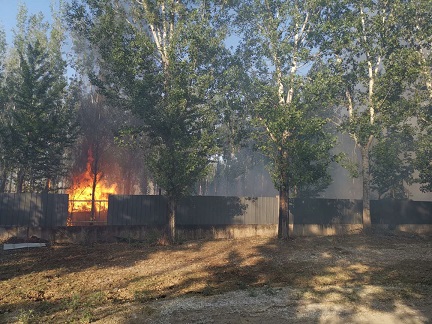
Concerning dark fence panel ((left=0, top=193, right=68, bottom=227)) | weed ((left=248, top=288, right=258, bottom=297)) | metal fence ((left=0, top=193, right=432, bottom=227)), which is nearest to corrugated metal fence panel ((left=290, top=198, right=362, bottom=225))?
metal fence ((left=0, top=193, right=432, bottom=227))

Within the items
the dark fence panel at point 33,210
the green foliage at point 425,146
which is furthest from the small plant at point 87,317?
the green foliage at point 425,146

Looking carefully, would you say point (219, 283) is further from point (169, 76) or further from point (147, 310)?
point (169, 76)

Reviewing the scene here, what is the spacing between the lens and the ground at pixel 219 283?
8258mm

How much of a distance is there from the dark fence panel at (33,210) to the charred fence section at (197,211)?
2.96 metres

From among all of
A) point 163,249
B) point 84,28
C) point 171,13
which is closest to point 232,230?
point 163,249

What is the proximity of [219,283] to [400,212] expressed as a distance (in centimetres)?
2159

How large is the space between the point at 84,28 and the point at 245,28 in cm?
1061

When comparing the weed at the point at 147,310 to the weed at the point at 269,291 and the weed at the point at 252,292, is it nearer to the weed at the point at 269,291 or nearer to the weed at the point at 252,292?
the weed at the point at 252,292

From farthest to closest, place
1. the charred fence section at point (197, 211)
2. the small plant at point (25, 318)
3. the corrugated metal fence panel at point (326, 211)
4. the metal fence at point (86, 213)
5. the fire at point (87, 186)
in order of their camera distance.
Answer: the fire at point (87, 186)
the corrugated metal fence panel at point (326, 211)
the metal fence at point (86, 213)
the charred fence section at point (197, 211)
the small plant at point (25, 318)

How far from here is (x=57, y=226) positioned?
2067 cm

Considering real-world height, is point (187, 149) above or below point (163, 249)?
above

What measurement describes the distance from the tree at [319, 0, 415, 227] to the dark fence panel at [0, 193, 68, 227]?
19259mm

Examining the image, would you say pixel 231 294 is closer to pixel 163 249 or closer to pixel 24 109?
pixel 163 249

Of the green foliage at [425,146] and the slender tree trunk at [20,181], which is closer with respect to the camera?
the green foliage at [425,146]
